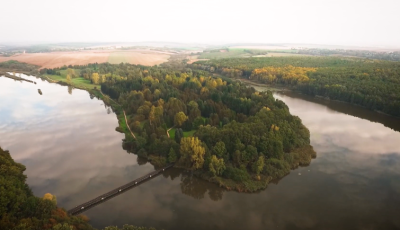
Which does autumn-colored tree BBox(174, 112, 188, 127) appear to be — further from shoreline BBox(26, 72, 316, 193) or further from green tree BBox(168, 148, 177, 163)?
green tree BBox(168, 148, 177, 163)

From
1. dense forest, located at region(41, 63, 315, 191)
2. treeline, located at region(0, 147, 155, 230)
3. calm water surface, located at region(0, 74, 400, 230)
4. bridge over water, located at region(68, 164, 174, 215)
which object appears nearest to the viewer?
treeline, located at region(0, 147, 155, 230)

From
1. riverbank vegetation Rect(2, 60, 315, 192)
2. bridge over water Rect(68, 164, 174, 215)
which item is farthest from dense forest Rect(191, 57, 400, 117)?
bridge over water Rect(68, 164, 174, 215)

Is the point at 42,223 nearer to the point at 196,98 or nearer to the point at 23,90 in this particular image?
the point at 196,98

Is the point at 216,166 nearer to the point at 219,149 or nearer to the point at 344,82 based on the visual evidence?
the point at 219,149

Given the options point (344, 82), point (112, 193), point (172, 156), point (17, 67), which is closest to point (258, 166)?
point (172, 156)

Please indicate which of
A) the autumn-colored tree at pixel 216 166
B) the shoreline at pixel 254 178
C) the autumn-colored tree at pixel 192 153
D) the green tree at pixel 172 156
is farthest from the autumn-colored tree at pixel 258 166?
the green tree at pixel 172 156

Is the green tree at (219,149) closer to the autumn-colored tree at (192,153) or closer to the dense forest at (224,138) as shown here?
the dense forest at (224,138)

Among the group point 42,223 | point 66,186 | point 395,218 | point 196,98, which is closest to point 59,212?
point 42,223
